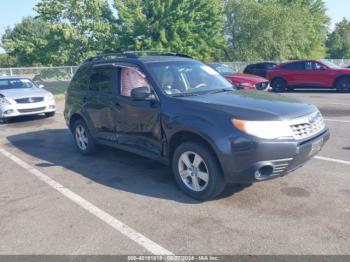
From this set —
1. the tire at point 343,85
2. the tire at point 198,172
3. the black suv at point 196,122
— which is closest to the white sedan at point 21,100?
the black suv at point 196,122

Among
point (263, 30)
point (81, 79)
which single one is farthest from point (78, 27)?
point (81, 79)

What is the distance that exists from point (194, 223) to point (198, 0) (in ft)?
93.6

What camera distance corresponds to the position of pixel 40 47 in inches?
1362

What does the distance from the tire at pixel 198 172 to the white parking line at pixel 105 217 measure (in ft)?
3.32

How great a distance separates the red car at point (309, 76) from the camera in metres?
15.3

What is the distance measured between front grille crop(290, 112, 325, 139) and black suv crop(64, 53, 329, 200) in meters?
0.01

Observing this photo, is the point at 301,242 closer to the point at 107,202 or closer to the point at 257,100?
the point at 257,100

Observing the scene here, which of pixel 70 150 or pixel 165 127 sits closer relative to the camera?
pixel 165 127

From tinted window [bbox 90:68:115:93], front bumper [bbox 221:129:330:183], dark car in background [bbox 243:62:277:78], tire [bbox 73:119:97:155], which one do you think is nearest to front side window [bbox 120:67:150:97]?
tinted window [bbox 90:68:115:93]

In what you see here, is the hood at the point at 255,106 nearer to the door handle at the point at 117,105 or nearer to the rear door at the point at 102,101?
the door handle at the point at 117,105

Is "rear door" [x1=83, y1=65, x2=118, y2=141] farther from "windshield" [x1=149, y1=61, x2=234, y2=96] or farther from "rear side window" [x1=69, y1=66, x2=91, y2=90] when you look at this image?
"windshield" [x1=149, y1=61, x2=234, y2=96]

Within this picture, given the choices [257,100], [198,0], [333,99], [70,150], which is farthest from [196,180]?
[198,0]

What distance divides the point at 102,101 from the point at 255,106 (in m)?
2.70

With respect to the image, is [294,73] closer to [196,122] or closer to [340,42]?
[196,122]
